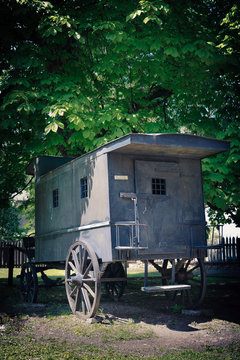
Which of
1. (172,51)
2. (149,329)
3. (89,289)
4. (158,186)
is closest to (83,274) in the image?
(89,289)

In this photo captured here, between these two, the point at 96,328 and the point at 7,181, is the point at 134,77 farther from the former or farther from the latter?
the point at 96,328

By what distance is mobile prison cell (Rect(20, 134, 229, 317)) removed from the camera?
9117mm

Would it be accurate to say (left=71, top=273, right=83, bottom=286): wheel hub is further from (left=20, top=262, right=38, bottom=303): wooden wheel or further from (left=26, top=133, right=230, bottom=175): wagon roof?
(left=26, top=133, right=230, bottom=175): wagon roof

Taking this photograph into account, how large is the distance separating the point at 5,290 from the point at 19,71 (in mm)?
7816

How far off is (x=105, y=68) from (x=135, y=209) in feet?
16.9

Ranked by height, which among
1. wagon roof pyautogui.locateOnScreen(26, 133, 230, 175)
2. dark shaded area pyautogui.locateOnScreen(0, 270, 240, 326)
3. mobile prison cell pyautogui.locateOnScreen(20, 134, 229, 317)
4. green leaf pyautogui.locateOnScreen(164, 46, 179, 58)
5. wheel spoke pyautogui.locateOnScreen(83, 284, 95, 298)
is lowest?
dark shaded area pyautogui.locateOnScreen(0, 270, 240, 326)

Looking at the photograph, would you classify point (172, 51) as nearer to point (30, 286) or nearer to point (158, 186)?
point (158, 186)

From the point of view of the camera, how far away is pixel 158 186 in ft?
32.7

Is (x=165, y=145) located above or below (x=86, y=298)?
above

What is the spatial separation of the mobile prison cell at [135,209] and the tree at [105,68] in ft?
6.30

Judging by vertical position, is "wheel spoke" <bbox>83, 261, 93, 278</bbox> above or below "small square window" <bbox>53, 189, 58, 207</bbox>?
below

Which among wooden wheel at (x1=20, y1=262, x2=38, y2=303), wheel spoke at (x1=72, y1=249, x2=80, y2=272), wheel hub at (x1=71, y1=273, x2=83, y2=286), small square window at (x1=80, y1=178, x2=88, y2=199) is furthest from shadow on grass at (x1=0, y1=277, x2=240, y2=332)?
small square window at (x1=80, y1=178, x2=88, y2=199)

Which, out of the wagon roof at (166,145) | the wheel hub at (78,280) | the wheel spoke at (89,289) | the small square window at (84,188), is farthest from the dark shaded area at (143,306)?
the wagon roof at (166,145)

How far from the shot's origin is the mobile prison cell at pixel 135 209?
9.12 metres
